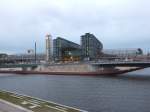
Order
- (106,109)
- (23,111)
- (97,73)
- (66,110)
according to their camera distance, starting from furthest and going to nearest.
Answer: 1. (97,73)
2. (106,109)
3. (66,110)
4. (23,111)

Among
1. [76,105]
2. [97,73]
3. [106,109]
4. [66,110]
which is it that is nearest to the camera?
[66,110]

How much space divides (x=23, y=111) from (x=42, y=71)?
11654 centimetres

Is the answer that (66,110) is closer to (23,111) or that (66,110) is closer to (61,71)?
(23,111)

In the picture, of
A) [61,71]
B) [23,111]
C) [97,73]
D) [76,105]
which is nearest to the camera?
[23,111]

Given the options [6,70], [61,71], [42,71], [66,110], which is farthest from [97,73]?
[66,110]

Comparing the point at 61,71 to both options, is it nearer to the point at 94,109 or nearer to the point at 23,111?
the point at 94,109

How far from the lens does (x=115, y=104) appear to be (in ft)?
125

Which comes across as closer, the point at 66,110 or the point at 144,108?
the point at 66,110

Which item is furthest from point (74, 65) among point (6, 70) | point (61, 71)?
point (6, 70)

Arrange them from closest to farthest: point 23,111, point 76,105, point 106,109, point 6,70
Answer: point 23,111
point 106,109
point 76,105
point 6,70

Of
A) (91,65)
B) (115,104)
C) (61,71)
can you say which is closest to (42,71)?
(61,71)

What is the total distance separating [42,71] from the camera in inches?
5502

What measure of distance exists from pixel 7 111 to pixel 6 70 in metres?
144

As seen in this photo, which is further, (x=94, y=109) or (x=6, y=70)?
(x=6, y=70)
